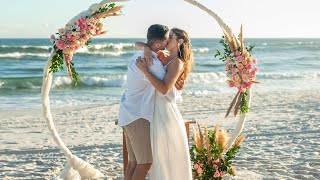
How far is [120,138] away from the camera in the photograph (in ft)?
28.9

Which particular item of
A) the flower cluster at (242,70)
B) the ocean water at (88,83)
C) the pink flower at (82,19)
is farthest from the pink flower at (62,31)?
the ocean water at (88,83)

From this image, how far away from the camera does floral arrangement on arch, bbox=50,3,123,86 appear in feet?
17.2

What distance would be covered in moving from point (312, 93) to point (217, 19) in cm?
1070

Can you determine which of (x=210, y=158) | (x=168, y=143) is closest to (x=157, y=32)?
(x=168, y=143)

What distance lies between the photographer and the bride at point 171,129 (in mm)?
4234

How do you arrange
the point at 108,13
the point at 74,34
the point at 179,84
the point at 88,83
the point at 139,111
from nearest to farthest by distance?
the point at 139,111 → the point at 179,84 → the point at 74,34 → the point at 108,13 → the point at 88,83

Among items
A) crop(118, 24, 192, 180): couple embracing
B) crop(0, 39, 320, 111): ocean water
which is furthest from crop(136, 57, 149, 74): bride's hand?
crop(0, 39, 320, 111): ocean water

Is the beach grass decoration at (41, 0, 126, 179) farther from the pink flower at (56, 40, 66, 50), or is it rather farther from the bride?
the bride

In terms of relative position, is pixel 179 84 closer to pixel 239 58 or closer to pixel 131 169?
pixel 131 169

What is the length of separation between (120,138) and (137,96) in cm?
464

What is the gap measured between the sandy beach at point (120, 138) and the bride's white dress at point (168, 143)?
189 cm

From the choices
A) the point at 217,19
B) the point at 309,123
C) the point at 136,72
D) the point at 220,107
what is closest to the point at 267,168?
the point at 217,19

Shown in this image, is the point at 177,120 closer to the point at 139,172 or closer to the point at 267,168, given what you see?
the point at 139,172

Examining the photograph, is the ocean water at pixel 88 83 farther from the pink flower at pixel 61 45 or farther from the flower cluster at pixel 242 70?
the flower cluster at pixel 242 70
